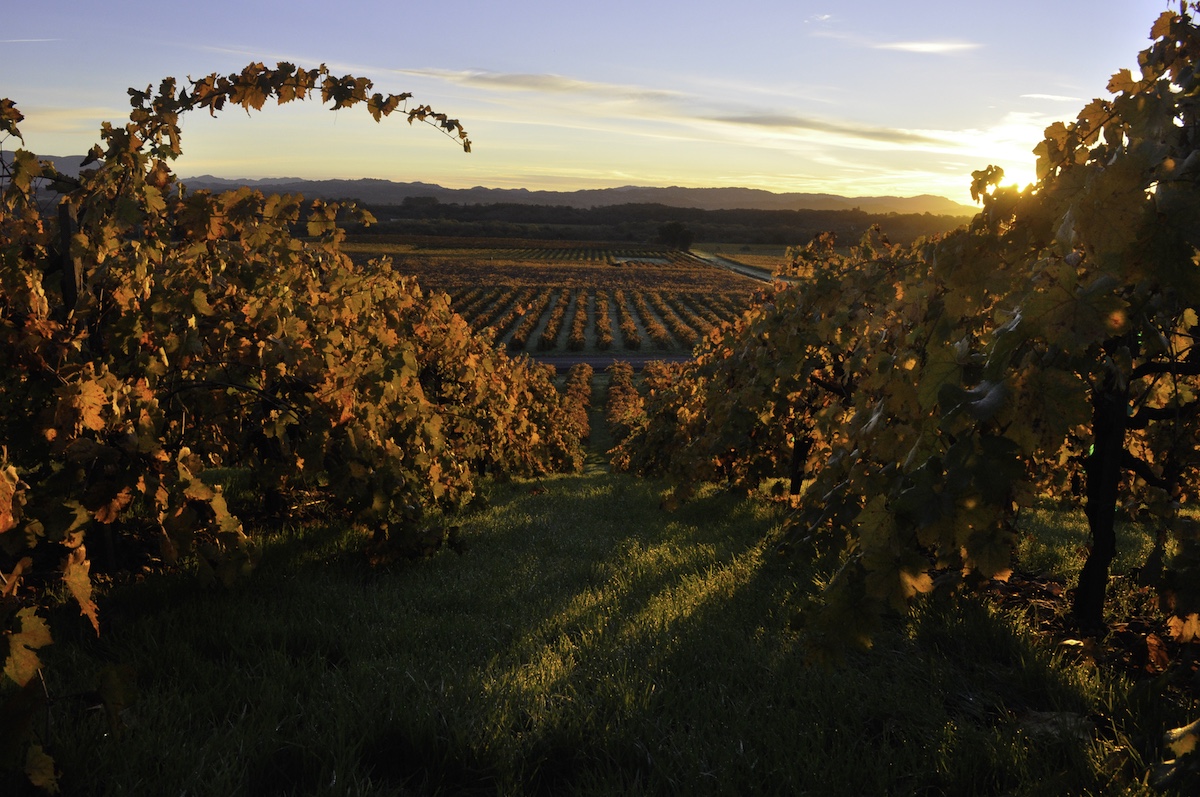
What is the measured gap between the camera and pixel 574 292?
75.1m

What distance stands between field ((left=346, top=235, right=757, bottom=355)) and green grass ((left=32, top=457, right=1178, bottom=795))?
92.6 ft

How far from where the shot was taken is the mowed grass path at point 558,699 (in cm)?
211

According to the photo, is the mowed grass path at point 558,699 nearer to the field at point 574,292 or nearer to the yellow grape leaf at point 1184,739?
the yellow grape leaf at point 1184,739

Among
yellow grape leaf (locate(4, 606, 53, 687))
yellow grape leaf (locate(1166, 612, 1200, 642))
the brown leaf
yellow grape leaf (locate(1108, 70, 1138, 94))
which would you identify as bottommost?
the brown leaf

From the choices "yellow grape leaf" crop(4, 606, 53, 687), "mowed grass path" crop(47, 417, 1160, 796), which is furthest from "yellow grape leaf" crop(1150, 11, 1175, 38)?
"yellow grape leaf" crop(4, 606, 53, 687)

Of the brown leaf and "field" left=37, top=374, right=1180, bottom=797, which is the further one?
the brown leaf

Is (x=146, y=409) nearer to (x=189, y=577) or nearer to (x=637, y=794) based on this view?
(x=189, y=577)

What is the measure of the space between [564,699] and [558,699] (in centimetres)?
5

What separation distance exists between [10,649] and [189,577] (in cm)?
195

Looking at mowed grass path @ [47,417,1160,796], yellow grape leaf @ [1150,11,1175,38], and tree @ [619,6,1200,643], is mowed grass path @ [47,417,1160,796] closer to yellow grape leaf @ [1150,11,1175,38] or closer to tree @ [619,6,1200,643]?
tree @ [619,6,1200,643]

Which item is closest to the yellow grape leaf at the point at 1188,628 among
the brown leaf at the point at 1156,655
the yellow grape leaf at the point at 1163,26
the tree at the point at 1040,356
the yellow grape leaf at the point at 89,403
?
the tree at the point at 1040,356

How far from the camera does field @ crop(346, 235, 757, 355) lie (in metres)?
53.2

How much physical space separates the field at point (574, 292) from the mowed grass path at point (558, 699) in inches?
1109

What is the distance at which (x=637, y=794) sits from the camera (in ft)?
6.73
